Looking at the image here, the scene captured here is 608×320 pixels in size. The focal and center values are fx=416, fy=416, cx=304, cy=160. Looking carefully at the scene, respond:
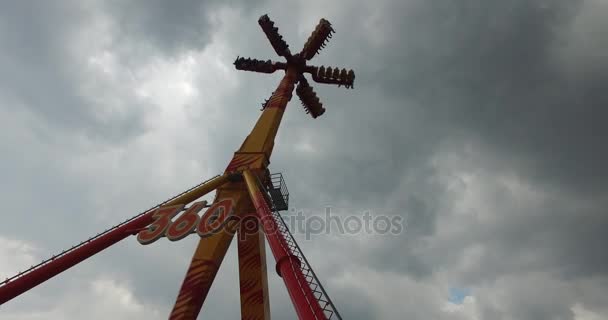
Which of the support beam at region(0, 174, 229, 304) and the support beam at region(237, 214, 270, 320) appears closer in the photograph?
the support beam at region(0, 174, 229, 304)

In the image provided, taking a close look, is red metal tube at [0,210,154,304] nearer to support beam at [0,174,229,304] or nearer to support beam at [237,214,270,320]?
support beam at [0,174,229,304]

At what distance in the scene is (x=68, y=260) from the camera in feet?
40.4

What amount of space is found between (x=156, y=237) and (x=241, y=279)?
3.47 metres

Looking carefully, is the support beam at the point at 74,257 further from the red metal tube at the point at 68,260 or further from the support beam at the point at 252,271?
the support beam at the point at 252,271

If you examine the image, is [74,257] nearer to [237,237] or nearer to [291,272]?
[237,237]

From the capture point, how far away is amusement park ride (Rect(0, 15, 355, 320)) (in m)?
9.30

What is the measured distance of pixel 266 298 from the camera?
1407 cm

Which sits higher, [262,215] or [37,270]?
[37,270]

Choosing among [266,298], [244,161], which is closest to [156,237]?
[266,298]

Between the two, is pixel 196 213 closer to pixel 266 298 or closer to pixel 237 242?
pixel 237 242

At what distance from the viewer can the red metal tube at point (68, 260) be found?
1145 cm

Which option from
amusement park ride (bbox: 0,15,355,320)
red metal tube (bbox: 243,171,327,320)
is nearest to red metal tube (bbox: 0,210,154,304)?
amusement park ride (bbox: 0,15,355,320)

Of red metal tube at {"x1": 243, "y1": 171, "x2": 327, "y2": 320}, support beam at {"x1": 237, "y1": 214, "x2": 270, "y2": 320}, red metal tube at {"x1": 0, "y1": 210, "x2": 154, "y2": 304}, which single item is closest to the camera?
red metal tube at {"x1": 243, "y1": 171, "x2": 327, "y2": 320}

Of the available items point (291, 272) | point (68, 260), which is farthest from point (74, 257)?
point (291, 272)
